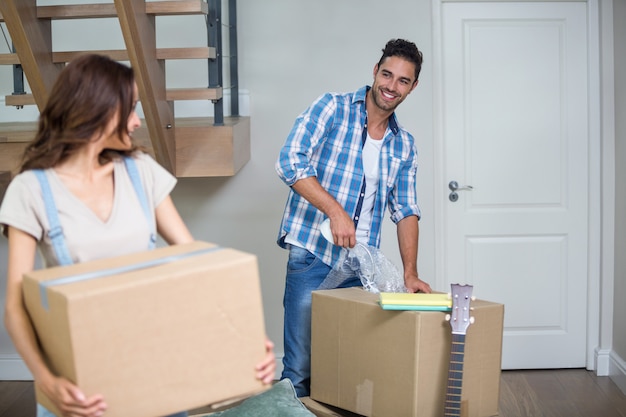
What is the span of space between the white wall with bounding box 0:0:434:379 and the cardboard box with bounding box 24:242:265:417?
8.60ft

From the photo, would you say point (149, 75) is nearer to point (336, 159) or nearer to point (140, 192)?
point (336, 159)

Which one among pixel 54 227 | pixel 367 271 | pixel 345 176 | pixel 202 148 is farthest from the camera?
pixel 202 148

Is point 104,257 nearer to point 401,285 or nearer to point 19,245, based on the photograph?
point 19,245

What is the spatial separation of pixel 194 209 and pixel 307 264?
156cm

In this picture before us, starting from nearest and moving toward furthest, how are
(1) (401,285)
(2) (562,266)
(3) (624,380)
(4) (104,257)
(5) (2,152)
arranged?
(4) (104,257)
(1) (401,285)
(5) (2,152)
(3) (624,380)
(2) (562,266)

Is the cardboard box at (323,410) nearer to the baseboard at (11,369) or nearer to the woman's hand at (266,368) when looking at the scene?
the woman's hand at (266,368)

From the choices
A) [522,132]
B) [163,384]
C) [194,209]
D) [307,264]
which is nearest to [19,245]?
[163,384]

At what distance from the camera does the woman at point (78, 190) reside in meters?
1.53

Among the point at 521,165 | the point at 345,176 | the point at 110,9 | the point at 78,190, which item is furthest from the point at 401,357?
the point at 521,165

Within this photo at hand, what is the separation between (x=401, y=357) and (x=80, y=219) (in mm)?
1020

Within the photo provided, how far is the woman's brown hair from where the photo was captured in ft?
5.20

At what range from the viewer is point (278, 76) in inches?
162

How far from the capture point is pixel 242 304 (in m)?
1.52

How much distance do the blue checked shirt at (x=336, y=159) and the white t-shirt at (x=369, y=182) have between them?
0.05 feet
